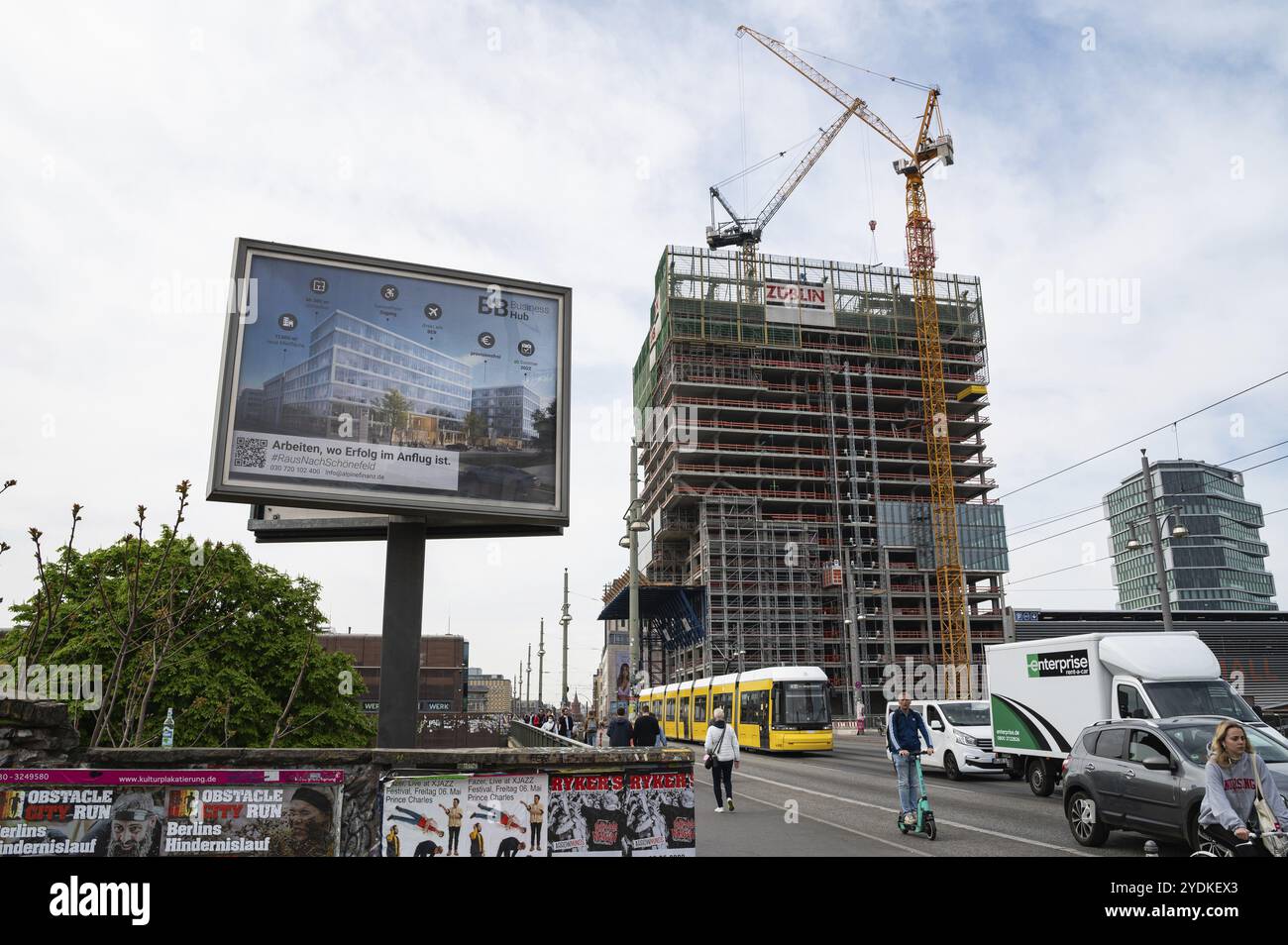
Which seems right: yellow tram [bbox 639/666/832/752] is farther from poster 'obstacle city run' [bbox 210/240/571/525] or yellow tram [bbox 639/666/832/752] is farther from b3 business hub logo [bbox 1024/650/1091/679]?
poster 'obstacle city run' [bbox 210/240/571/525]

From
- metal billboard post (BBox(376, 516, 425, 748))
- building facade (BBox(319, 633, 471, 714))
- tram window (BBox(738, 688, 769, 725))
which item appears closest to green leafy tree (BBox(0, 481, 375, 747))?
metal billboard post (BBox(376, 516, 425, 748))

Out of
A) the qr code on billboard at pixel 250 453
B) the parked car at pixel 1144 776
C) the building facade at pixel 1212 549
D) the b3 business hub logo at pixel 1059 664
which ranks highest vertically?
the building facade at pixel 1212 549

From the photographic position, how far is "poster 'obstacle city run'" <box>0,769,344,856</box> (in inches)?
234

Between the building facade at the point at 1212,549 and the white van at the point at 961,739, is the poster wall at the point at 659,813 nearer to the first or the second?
the white van at the point at 961,739

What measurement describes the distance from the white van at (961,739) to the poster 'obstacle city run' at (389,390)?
12.7 meters

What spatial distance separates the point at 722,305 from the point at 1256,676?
64.7 meters

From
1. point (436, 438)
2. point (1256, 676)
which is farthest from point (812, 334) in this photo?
point (436, 438)

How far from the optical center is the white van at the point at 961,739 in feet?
65.8

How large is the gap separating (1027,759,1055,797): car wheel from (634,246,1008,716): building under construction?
6953cm

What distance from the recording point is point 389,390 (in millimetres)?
9773

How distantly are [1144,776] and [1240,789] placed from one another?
134 inches

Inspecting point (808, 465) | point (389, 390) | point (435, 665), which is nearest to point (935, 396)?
point (808, 465)

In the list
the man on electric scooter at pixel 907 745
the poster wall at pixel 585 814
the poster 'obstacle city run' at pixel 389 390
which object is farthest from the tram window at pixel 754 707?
the poster wall at pixel 585 814

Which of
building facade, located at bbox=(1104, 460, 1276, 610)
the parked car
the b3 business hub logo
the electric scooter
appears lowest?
the electric scooter
